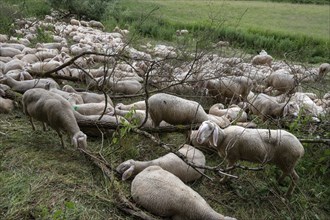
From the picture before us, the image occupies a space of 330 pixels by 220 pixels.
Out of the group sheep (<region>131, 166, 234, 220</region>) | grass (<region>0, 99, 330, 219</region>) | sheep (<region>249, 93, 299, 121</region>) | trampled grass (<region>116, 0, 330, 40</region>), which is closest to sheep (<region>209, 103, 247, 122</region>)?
sheep (<region>249, 93, 299, 121</region>)

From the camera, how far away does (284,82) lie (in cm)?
756

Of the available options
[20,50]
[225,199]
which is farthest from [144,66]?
[225,199]

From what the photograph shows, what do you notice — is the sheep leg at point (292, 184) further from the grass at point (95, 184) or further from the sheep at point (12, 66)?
the sheep at point (12, 66)

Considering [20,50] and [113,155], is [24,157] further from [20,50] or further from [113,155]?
[20,50]

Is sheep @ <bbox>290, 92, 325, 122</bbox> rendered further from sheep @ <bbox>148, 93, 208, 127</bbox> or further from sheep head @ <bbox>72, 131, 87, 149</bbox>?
sheep head @ <bbox>72, 131, 87, 149</bbox>

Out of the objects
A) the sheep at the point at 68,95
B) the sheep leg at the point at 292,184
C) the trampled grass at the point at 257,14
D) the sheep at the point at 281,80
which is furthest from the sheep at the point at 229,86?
the trampled grass at the point at 257,14

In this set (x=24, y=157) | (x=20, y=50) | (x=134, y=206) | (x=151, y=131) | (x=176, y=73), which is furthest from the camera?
(x=20, y=50)

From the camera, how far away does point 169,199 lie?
3418mm

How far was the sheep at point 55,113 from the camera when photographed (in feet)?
13.4

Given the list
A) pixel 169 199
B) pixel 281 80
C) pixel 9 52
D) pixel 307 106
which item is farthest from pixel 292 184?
pixel 9 52

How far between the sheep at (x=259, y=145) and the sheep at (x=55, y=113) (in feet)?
4.45

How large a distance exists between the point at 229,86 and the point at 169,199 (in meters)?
3.63

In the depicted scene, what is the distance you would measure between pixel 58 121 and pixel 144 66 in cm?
364

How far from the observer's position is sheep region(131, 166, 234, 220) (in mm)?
3389
